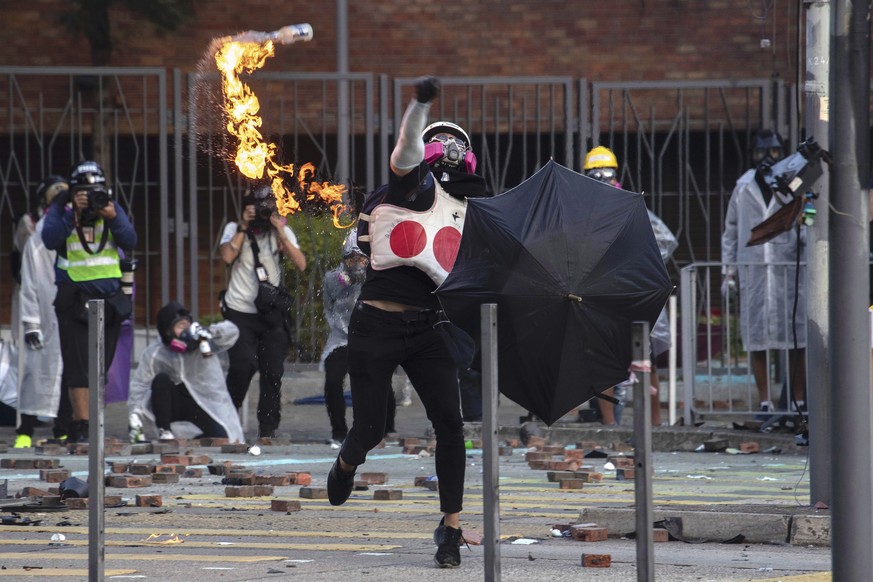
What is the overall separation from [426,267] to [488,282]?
0.29 meters

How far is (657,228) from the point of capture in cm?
1221

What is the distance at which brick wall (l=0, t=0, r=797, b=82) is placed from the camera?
19.6 metres

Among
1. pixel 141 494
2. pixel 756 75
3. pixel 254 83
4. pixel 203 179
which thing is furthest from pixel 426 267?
pixel 756 75

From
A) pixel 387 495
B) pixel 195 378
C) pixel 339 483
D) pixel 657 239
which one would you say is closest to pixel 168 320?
pixel 195 378

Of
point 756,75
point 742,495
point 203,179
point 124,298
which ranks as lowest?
point 742,495

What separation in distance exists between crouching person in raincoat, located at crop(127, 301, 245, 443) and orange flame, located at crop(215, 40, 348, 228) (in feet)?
6.12

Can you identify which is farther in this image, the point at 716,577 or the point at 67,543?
the point at 67,543

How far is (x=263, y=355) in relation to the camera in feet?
40.0

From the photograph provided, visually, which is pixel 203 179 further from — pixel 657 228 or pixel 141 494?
pixel 141 494

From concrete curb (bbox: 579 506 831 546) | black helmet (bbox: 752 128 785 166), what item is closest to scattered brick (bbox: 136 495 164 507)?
concrete curb (bbox: 579 506 831 546)

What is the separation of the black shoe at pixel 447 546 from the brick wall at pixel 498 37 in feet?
45.0

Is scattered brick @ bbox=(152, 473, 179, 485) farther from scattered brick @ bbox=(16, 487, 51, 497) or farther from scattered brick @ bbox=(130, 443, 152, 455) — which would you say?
scattered brick @ bbox=(130, 443, 152, 455)

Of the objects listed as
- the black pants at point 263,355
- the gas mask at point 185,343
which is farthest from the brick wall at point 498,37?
the gas mask at point 185,343

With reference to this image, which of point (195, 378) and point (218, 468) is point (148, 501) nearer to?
point (218, 468)
